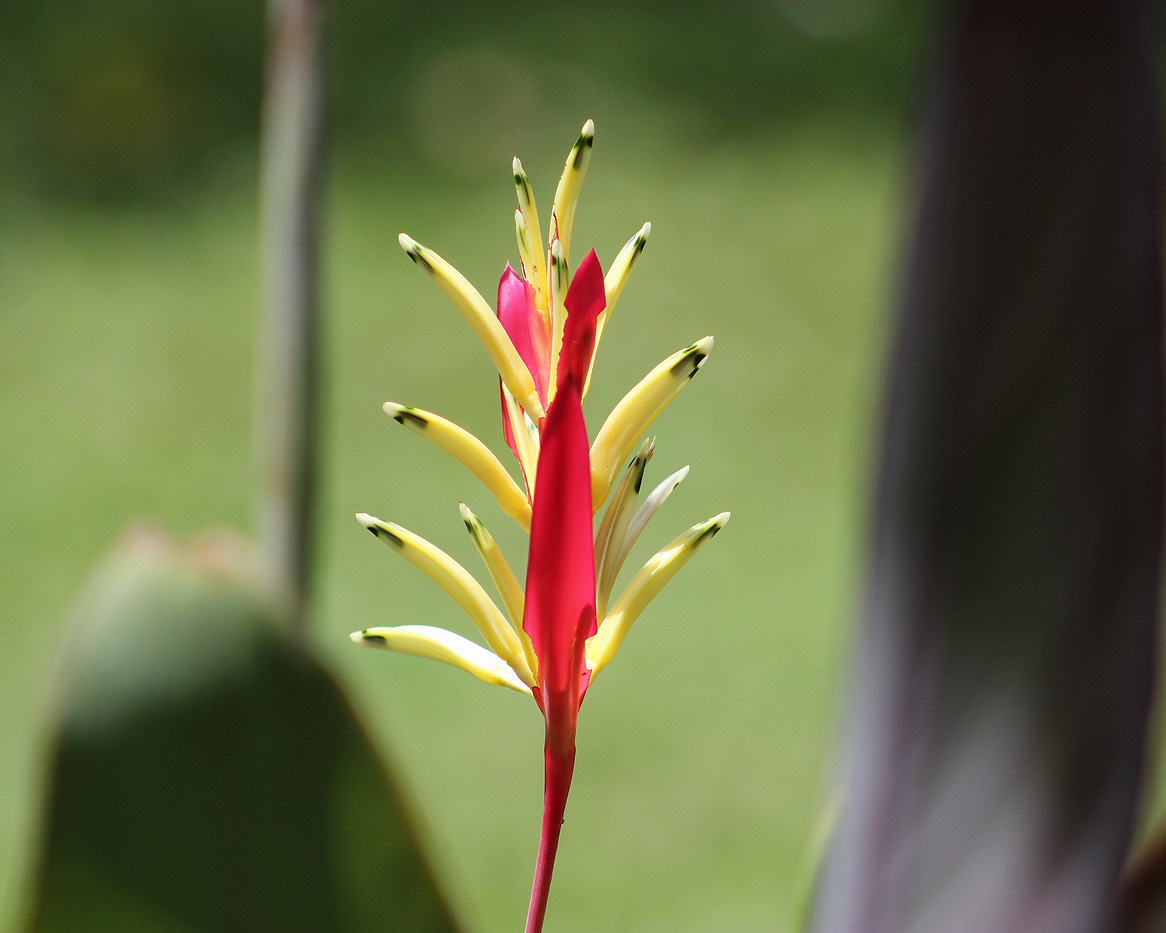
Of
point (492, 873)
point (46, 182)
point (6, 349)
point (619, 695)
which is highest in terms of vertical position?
point (46, 182)

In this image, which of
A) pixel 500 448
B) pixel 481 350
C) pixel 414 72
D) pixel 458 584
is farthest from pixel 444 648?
pixel 414 72

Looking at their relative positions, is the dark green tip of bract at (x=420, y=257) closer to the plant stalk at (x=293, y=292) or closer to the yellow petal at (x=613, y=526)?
the yellow petal at (x=613, y=526)

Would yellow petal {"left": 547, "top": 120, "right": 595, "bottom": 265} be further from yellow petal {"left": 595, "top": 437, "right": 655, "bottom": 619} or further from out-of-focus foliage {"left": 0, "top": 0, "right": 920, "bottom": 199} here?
out-of-focus foliage {"left": 0, "top": 0, "right": 920, "bottom": 199}

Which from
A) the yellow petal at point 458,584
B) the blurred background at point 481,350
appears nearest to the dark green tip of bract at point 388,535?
the yellow petal at point 458,584

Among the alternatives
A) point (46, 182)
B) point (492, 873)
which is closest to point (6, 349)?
point (46, 182)

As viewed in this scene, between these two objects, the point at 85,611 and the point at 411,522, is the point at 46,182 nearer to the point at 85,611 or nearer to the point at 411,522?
the point at 411,522

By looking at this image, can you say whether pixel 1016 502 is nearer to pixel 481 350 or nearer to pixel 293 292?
pixel 293 292

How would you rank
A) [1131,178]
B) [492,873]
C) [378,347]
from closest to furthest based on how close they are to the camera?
[1131,178] < [492,873] < [378,347]
